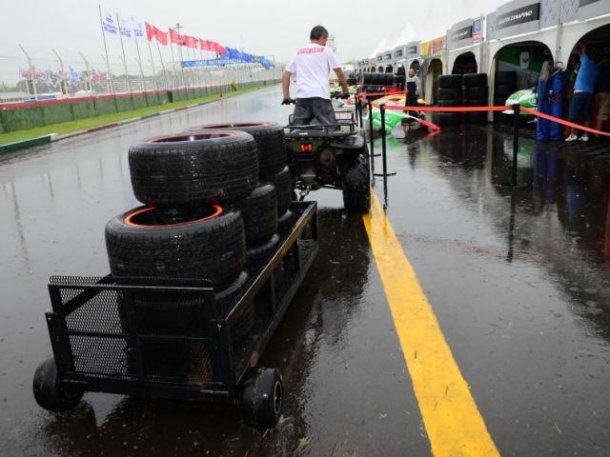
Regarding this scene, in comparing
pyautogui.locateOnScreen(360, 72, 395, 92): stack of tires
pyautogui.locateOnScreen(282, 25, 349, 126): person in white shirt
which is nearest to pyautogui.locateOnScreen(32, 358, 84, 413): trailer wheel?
pyautogui.locateOnScreen(282, 25, 349, 126): person in white shirt

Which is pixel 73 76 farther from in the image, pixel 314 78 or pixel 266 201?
pixel 266 201

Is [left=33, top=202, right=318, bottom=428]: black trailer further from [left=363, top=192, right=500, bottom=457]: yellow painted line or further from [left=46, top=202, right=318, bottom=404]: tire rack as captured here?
[left=363, top=192, right=500, bottom=457]: yellow painted line

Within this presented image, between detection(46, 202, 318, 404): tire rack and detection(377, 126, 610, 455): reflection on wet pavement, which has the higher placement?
detection(46, 202, 318, 404): tire rack

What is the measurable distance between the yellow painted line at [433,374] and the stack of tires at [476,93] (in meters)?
12.5

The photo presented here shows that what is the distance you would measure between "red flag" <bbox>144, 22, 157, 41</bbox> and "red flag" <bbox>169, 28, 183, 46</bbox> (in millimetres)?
7269

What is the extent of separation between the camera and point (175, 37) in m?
62.9

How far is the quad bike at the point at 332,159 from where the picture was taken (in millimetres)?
5871

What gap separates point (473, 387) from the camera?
266cm

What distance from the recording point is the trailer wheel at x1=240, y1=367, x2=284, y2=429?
7.73ft

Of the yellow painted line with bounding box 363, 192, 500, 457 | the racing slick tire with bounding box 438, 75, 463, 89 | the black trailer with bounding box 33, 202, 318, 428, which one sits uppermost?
the racing slick tire with bounding box 438, 75, 463, 89

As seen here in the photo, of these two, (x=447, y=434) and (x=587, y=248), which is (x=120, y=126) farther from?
(x=447, y=434)

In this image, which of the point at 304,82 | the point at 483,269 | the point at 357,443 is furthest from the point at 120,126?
Result: the point at 357,443

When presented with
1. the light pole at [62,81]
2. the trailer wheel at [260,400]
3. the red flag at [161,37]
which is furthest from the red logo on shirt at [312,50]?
the red flag at [161,37]

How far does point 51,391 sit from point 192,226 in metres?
1.03
